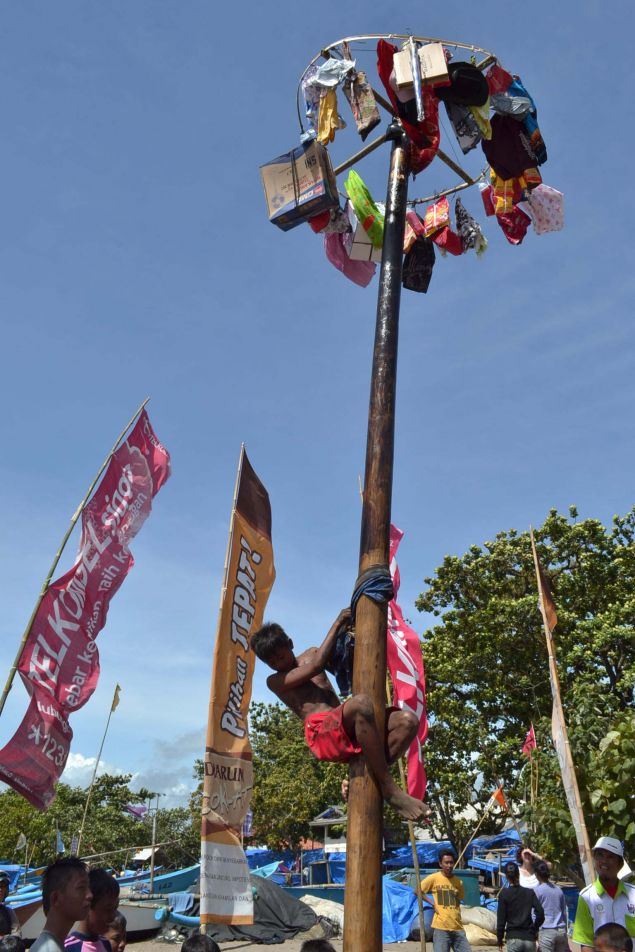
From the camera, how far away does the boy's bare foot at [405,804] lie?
310cm

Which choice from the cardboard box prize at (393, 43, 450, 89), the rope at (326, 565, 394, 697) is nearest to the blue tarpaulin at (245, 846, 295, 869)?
the rope at (326, 565, 394, 697)

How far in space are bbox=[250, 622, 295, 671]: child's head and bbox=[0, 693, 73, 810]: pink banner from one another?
5137 millimetres

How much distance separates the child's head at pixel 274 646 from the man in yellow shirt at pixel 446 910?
6.70 metres

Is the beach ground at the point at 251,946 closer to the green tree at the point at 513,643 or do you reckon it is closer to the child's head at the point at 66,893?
the green tree at the point at 513,643

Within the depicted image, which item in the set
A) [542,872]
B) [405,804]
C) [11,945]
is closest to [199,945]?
[11,945]

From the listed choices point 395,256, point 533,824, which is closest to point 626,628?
point 533,824

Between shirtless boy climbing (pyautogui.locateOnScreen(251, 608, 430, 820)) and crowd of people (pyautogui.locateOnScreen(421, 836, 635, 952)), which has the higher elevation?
shirtless boy climbing (pyautogui.locateOnScreen(251, 608, 430, 820))

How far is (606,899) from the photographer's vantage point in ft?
14.7

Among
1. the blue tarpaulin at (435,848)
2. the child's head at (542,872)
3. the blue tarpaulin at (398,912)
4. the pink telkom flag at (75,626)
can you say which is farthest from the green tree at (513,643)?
the pink telkom flag at (75,626)

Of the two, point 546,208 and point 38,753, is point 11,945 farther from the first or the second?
point 546,208

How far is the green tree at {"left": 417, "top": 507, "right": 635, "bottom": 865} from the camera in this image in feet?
69.7

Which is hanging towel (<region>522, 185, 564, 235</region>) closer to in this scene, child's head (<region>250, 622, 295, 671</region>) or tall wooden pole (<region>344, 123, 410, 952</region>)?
tall wooden pole (<region>344, 123, 410, 952</region>)

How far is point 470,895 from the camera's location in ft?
66.8

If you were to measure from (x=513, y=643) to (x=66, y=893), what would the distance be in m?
20.9
